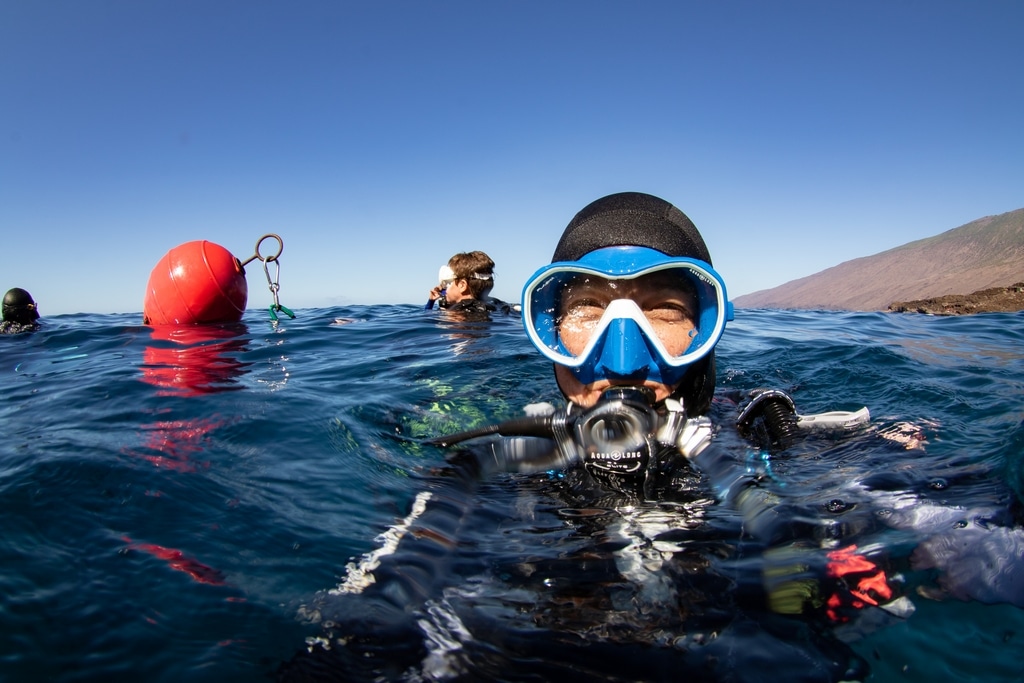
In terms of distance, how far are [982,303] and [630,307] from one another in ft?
42.0

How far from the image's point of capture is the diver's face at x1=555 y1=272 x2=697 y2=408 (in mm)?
2513

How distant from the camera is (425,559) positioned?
165 centimetres

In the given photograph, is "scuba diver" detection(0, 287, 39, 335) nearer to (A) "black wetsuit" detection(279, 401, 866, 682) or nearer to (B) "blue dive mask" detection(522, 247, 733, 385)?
(B) "blue dive mask" detection(522, 247, 733, 385)

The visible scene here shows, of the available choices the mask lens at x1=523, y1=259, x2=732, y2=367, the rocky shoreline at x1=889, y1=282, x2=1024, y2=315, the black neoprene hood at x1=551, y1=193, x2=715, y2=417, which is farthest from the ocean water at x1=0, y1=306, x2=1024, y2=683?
the rocky shoreline at x1=889, y1=282, x2=1024, y2=315

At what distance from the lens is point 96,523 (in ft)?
6.61

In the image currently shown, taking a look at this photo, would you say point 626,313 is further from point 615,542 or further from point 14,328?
point 14,328

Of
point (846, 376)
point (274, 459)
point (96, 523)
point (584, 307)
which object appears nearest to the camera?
point (96, 523)

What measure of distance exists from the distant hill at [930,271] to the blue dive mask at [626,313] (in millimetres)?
16069

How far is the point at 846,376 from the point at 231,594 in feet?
18.7

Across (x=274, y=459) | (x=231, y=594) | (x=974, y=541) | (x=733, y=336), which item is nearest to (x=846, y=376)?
(x=733, y=336)

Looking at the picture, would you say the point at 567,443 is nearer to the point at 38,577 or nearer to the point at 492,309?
the point at 38,577

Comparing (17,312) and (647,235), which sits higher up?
(647,235)

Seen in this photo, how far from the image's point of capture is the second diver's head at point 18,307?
29.6 feet

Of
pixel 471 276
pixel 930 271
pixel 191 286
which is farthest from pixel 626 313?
pixel 930 271
